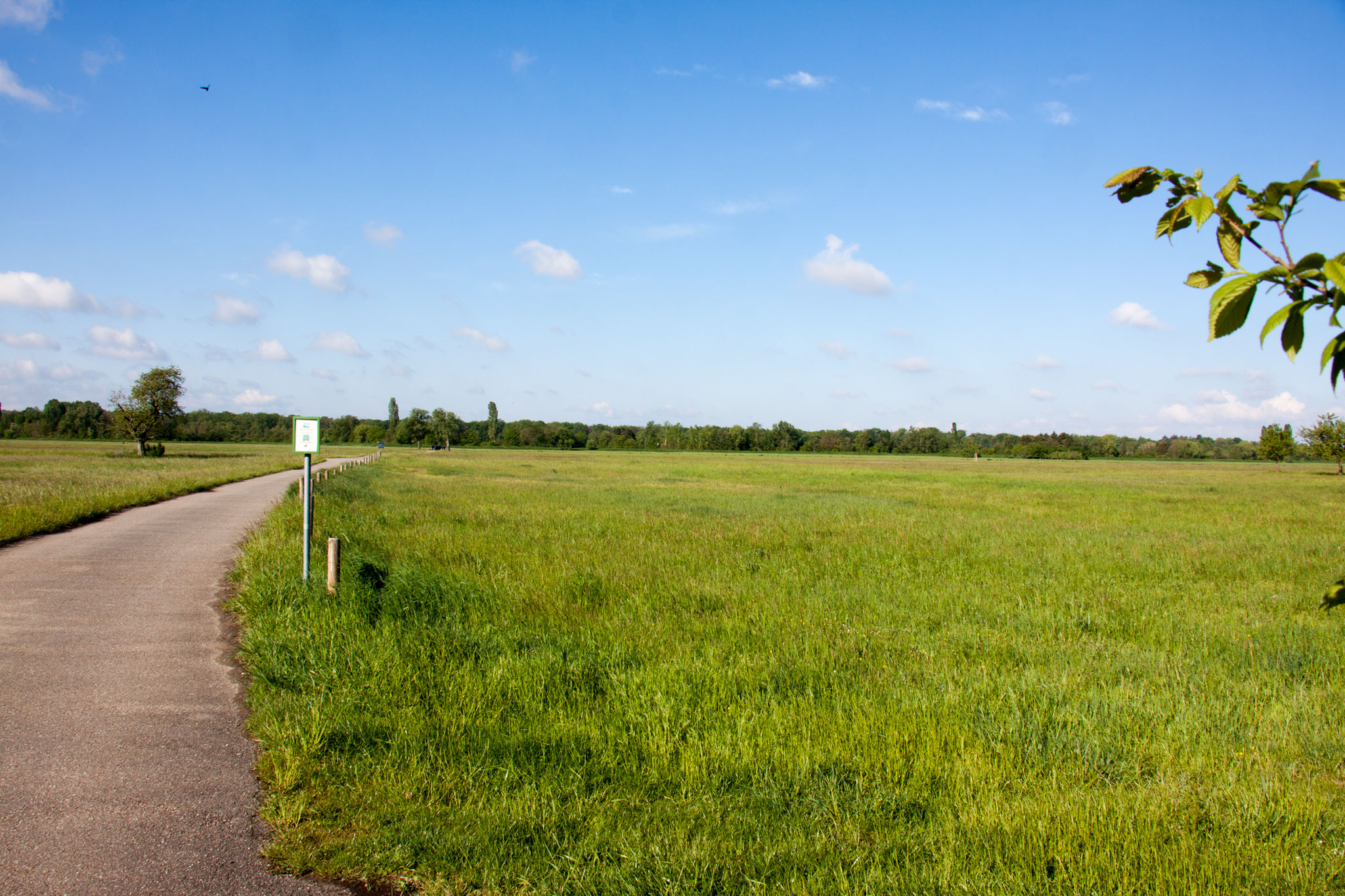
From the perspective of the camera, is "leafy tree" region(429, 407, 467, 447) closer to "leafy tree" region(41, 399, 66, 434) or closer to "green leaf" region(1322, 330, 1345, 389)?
"leafy tree" region(41, 399, 66, 434)

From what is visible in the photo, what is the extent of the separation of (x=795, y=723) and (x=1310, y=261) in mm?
4881

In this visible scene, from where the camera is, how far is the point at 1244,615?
30.5ft

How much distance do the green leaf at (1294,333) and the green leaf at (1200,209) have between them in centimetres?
24

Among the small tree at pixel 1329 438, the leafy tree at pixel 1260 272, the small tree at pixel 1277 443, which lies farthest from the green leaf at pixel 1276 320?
the small tree at pixel 1277 443

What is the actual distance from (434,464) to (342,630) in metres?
58.3

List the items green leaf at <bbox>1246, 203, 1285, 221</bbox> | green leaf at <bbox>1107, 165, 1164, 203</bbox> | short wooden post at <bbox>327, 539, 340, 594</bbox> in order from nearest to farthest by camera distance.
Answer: green leaf at <bbox>1246, 203, 1285, 221</bbox> < green leaf at <bbox>1107, 165, 1164, 203</bbox> < short wooden post at <bbox>327, 539, 340, 594</bbox>

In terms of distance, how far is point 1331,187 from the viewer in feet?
4.43

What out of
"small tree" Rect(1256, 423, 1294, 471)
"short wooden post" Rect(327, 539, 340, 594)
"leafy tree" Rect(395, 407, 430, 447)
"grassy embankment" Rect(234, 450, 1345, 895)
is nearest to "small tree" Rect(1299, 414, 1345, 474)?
"small tree" Rect(1256, 423, 1294, 471)

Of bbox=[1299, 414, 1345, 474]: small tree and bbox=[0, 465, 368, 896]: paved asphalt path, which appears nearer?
bbox=[0, 465, 368, 896]: paved asphalt path

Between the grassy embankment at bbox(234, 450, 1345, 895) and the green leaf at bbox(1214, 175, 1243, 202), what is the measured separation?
A: 11.1ft

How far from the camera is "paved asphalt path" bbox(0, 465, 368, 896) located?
3.66 m

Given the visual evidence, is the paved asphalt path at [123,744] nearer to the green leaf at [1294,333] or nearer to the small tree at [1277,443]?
the green leaf at [1294,333]

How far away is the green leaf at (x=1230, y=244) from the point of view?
4.98 ft

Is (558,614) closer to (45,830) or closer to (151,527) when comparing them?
(45,830)
